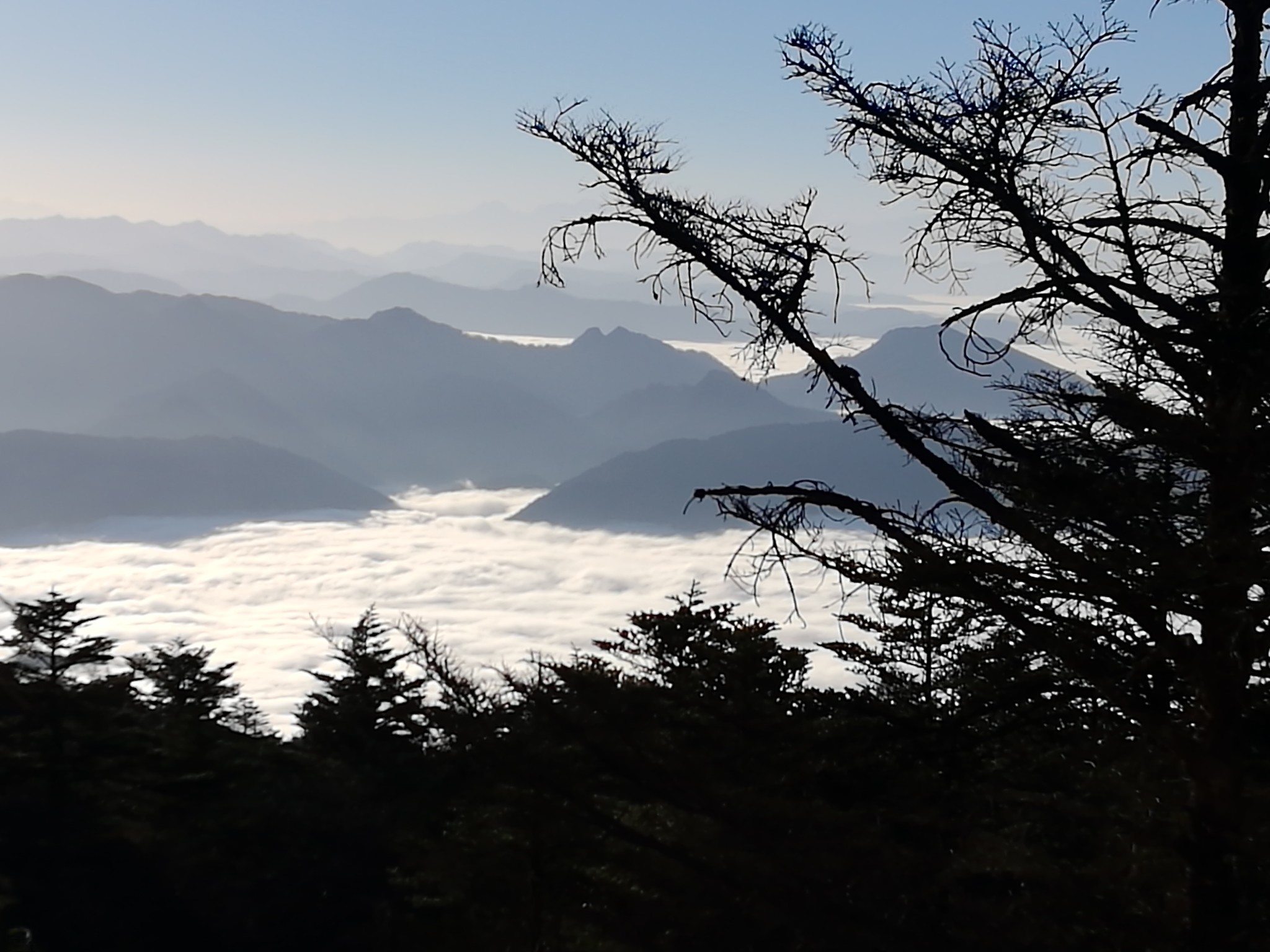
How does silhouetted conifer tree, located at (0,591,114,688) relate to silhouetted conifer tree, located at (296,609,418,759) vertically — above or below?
above

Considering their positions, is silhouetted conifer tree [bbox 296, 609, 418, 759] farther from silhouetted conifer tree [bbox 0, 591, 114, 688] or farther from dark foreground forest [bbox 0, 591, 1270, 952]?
silhouetted conifer tree [bbox 0, 591, 114, 688]

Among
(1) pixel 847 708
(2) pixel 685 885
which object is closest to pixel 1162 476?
(1) pixel 847 708

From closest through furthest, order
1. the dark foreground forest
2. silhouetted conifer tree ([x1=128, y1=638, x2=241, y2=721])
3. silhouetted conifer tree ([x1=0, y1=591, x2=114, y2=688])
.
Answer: the dark foreground forest → silhouetted conifer tree ([x1=0, y1=591, x2=114, y2=688]) → silhouetted conifer tree ([x1=128, y1=638, x2=241, y2=721])

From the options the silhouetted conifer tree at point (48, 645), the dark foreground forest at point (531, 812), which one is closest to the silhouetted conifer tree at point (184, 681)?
the dark foreground forest at point (531, 812)

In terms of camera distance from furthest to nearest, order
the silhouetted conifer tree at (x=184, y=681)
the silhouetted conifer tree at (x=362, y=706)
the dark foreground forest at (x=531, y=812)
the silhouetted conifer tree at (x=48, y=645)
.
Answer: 1. the silhouetted conifer tree at (x=184, y=681)
2. the silhouetted conifer tree at (x=362, y=706)
3. the silhouetted conifer tree at (x=48, y=645)
4. the dark foreground forest at (x=531, y=812)

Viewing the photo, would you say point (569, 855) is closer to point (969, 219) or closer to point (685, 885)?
point (685, 885)

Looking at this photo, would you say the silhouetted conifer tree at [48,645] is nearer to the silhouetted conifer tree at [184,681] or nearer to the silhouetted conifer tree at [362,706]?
the silhouetted conifer tree at [184,681]

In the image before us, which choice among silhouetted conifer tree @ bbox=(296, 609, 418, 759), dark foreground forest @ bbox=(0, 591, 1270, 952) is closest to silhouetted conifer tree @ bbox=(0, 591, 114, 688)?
dark foreground forest @ bbox=(0, 591, 1270, 952)

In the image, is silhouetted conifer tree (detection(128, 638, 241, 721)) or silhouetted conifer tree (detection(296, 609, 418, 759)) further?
silhouetted conifer tree (detection(128, 638, 241, 721))
